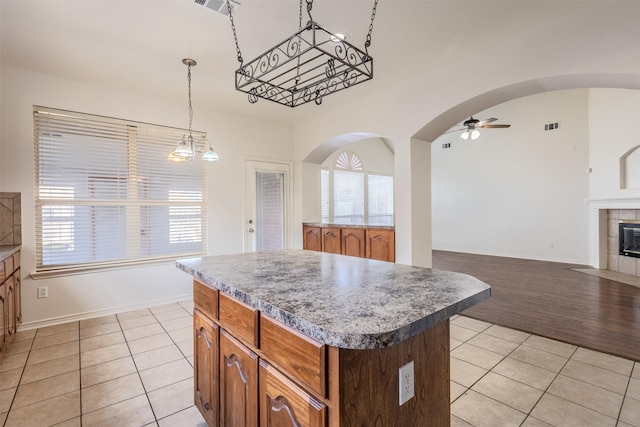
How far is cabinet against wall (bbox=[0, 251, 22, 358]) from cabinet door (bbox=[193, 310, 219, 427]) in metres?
1.78

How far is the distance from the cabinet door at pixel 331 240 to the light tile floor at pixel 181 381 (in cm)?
200

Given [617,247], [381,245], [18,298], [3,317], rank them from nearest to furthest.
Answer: [3,317]
[18,298]
[381,245]
[617,247]

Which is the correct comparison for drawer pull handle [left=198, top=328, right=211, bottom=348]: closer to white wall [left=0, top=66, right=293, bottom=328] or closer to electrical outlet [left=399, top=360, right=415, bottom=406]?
electrical outlet [left=399, top=360, right=415, bottom=406]

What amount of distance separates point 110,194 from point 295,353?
12.2 feet

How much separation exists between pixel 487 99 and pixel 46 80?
4.66 meters

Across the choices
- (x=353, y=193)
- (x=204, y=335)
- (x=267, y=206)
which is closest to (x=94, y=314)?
(x=267, y=206)

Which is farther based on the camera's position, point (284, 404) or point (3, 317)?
point (3, 317)

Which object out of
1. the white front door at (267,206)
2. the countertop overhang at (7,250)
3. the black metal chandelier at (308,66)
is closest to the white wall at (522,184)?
the white front door at (267,206)

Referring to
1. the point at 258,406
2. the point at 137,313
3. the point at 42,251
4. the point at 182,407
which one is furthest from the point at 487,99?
the point at 42,251

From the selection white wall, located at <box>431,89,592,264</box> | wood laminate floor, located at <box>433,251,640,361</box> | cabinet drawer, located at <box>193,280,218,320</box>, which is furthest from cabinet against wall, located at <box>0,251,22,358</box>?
white wall, located at <box>431,89,592,264</box>

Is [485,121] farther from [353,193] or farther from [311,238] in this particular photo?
[311,238]

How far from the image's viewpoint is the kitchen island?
0.85m

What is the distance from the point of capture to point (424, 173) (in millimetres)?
3629

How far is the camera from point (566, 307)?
12.0 feet
